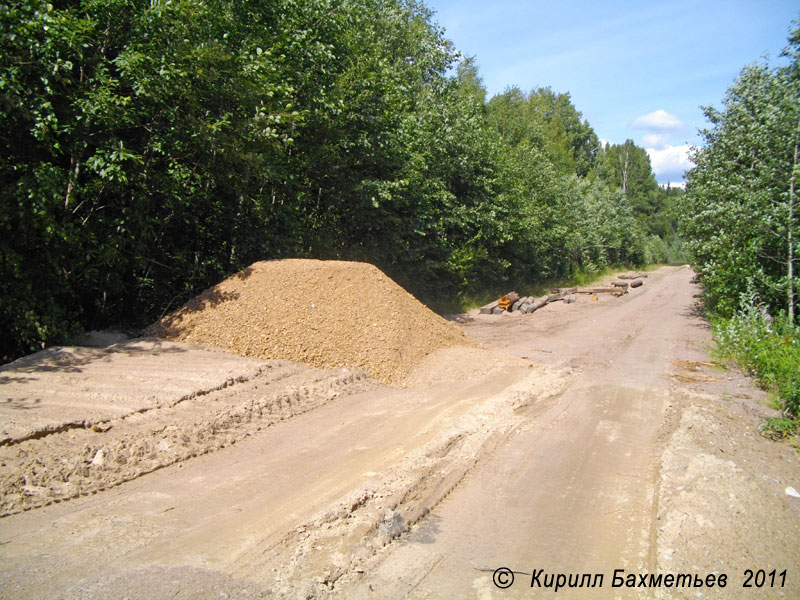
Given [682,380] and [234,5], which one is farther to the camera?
[234,5]

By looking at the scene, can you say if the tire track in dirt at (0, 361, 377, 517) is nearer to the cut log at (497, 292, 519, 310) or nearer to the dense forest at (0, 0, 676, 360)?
the dense forest at (0, 0, 676, 360)

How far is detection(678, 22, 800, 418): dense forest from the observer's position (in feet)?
45.2

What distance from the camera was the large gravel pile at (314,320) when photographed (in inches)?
376

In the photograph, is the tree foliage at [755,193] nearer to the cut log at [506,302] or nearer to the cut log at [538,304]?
the cut log at [538,304]

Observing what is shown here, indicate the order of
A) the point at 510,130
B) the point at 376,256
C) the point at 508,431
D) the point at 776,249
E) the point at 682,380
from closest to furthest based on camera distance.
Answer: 1. the point at 508,431
2. the point at 682,380
3. the point at 776,249
4. the point at 376,256
5. the point at 510,130

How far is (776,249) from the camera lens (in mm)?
14805

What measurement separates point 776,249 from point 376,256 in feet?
35.5

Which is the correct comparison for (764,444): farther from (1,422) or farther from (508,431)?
(1,422)

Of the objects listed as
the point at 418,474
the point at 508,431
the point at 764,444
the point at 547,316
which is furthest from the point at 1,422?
the point at 547,316

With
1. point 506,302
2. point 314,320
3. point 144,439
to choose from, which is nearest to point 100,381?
point 144,439

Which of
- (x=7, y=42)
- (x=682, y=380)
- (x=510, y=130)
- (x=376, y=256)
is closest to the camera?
(x=7, y=42)

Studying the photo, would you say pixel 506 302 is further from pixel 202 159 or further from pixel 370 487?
pixel 370 487

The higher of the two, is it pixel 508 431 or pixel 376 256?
pixel 376 256

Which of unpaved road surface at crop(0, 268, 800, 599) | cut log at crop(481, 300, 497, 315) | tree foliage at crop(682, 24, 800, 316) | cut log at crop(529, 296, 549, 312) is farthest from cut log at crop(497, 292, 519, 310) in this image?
unpaved road surface at crop(0, 268, 800, 599)
